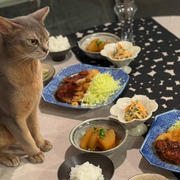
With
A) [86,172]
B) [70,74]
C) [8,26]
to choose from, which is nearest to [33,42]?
[8,26]

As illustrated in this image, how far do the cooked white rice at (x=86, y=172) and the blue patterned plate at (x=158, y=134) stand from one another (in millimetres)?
192

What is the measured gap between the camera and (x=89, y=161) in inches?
54.1

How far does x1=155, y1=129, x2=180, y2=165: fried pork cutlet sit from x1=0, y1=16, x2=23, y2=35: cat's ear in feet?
2.19

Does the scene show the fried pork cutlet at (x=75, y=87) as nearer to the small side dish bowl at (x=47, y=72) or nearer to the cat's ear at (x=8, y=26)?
the small side dish bowl at (x=47, y=72)

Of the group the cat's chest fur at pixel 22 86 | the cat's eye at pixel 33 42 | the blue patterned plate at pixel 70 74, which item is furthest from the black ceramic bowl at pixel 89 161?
the cat's eye at pixel 33 42

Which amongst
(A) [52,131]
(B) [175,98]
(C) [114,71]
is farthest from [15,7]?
(B) [175,98]

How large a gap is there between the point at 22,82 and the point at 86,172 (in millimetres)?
405

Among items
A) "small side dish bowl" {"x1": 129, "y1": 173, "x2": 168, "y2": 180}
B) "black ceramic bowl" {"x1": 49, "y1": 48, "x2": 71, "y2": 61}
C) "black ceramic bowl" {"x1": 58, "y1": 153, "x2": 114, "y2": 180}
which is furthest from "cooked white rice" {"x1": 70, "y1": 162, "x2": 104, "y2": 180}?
"black ceramic bowl" {"x1": 49, "y1": 48, "x2": 71, "y2": 61}

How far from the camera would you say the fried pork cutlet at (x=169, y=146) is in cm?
128

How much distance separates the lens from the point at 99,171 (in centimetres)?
130

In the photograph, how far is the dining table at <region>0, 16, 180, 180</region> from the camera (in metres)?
1.42

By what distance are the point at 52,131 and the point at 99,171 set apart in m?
0.42

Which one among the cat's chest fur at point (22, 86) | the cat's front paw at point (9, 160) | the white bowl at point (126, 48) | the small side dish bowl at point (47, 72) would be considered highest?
the cat's chest fur at point (22, 86)

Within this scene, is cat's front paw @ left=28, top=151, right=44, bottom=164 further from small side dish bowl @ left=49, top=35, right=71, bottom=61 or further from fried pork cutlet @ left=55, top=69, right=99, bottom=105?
small side dish bowl @ left=49, top=35, right=71, bottom=61
